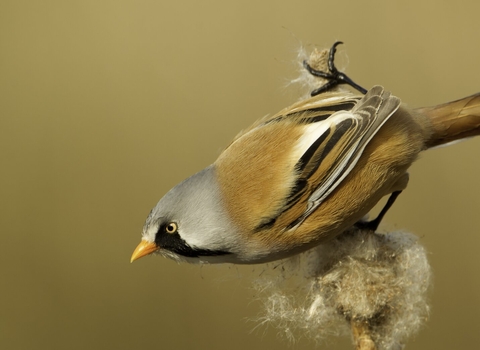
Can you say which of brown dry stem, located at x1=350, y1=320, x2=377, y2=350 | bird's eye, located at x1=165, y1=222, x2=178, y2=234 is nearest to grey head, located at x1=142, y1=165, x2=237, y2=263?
bird's eye, located at x1=165, y1=222, x2=178, y2=234

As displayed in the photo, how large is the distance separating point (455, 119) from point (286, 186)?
18.6 inches

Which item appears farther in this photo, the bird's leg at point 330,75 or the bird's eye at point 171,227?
the bird's leg at point 330,75

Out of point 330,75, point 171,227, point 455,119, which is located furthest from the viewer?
point 330,75

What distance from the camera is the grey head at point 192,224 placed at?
1148 mm

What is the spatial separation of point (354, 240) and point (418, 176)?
938mm

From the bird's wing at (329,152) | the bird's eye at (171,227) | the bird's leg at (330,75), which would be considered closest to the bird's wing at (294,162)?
the bird's wing at (329,152)

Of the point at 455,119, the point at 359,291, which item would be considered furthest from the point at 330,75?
the point at 359,291

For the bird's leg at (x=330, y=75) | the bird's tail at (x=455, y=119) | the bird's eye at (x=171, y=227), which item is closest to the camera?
the bird's eye at (x=171, y=227)

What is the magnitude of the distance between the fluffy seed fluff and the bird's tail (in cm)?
27

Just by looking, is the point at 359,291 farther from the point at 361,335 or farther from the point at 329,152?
the point at 329,152

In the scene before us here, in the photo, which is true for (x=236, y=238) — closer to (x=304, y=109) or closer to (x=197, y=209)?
(x=197, y=209)

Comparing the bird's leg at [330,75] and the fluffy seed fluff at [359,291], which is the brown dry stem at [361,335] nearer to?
the fluffy seed fluff at [359,291]

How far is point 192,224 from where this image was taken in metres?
1.15

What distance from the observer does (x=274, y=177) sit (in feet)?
3.88
